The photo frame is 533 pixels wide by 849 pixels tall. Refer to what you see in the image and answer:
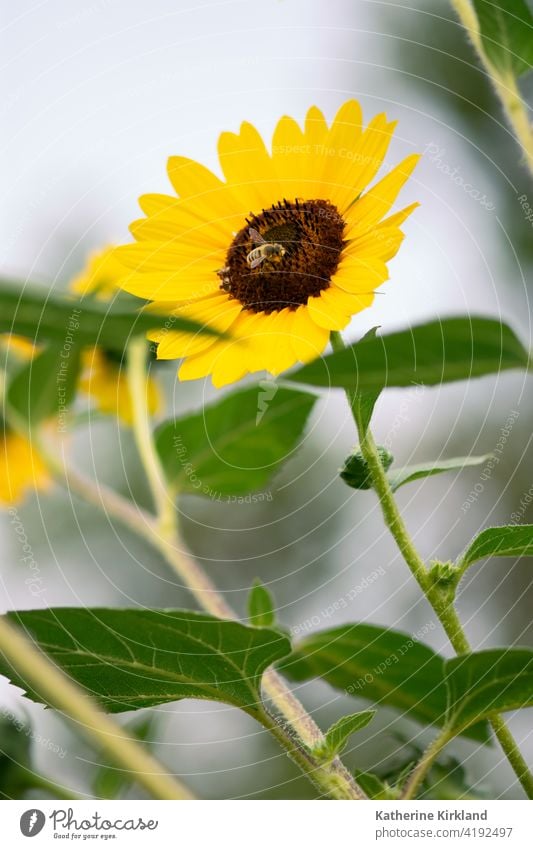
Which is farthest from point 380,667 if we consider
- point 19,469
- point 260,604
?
point 19,469

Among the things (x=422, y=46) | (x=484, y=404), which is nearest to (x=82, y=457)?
(x=484, y=404)

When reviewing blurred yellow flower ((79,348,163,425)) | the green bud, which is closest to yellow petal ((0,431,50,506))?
blurred yellow flower ((79,348,163,425))

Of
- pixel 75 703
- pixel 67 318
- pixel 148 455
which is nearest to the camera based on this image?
pixel 67 318

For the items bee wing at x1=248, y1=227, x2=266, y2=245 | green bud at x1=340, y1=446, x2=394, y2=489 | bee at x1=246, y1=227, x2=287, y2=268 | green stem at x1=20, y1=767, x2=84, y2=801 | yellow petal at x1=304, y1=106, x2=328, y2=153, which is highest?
yellow petal at x1=304, y1=106, x2=328, y2=153

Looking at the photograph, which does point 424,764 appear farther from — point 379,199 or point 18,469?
point 18,469

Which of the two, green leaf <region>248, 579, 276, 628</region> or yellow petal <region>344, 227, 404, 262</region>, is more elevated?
yellow petal <region>344, 227, 404, 262</region>

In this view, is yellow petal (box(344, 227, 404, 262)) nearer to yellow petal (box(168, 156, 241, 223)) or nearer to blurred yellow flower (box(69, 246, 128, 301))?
yellow petal (box(168, 156, 241, 223))

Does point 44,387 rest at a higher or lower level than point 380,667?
higher
